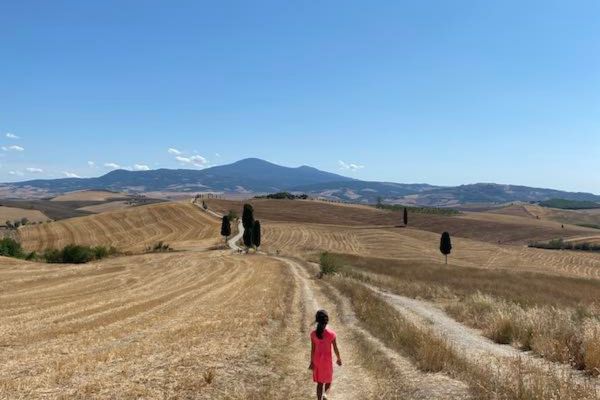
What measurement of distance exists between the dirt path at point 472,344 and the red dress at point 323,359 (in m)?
4.42

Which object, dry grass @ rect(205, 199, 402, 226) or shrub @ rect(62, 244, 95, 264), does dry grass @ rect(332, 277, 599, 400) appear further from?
dry grass @ rect(205, 199, 402, 226)

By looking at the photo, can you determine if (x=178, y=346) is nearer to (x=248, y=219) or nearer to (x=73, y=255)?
(x=73, y=255)

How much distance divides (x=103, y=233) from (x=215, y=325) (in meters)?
103

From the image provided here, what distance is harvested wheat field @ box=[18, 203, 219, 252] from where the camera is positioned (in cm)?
10694

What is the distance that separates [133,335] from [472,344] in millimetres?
13221

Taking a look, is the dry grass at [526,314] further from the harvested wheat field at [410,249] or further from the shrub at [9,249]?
the harvested wheat field at [410,249]

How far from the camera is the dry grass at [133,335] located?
13.6m

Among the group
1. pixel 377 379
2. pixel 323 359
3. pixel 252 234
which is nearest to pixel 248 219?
pixel 252 234

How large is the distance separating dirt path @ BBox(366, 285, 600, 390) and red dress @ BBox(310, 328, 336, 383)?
4422mm

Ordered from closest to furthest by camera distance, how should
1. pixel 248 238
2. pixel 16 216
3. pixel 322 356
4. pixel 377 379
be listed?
pixel 322 356 < pixel 377 379 < pixel 248 238 < pixel 16 216

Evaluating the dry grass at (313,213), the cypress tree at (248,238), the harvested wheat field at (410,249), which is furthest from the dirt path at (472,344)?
the dry grass at (313,213)

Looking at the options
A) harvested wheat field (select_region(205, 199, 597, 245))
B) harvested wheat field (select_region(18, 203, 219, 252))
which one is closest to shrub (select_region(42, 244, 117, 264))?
harvested wheat field (select_region(18, 203, 219, 252))

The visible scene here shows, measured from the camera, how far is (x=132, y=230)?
123 meters

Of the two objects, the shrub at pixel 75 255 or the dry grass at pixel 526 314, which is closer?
the dry grass at pixel 526 314
